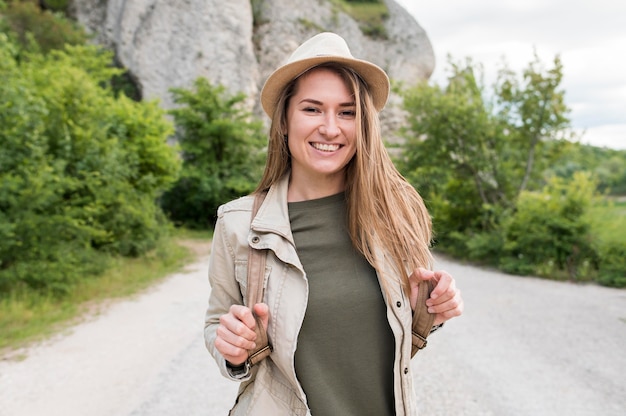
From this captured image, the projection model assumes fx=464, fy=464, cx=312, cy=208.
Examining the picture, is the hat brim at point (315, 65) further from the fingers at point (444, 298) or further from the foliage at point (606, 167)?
the foliage at point (606, 167)

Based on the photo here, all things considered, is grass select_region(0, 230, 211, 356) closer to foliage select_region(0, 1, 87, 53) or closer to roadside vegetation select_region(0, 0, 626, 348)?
roadside vegetation select_region(0, 0, 626, 348)

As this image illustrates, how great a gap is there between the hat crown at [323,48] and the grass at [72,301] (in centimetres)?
558

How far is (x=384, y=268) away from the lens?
5.18 ft

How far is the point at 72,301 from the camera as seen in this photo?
7.50 meters

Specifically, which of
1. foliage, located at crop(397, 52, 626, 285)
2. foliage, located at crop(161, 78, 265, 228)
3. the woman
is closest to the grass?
the woman

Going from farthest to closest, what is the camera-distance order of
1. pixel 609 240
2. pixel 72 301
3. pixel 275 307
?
pixel 609 240, pixel 72 301, pixel 275 307

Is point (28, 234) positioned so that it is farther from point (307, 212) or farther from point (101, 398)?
Answer: point (307, 212)

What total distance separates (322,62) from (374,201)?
0.51 meters

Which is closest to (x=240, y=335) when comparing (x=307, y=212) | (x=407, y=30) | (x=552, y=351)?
(x=307, y=212)

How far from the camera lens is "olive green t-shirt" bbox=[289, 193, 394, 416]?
5.04 feet

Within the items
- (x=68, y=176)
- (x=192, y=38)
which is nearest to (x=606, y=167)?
(x=192, y=38)

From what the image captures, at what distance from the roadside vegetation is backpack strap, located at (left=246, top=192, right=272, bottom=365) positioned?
15.5ft

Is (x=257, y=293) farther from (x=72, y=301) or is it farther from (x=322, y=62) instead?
(x=72, y=301)

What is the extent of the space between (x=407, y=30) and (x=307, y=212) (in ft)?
107
